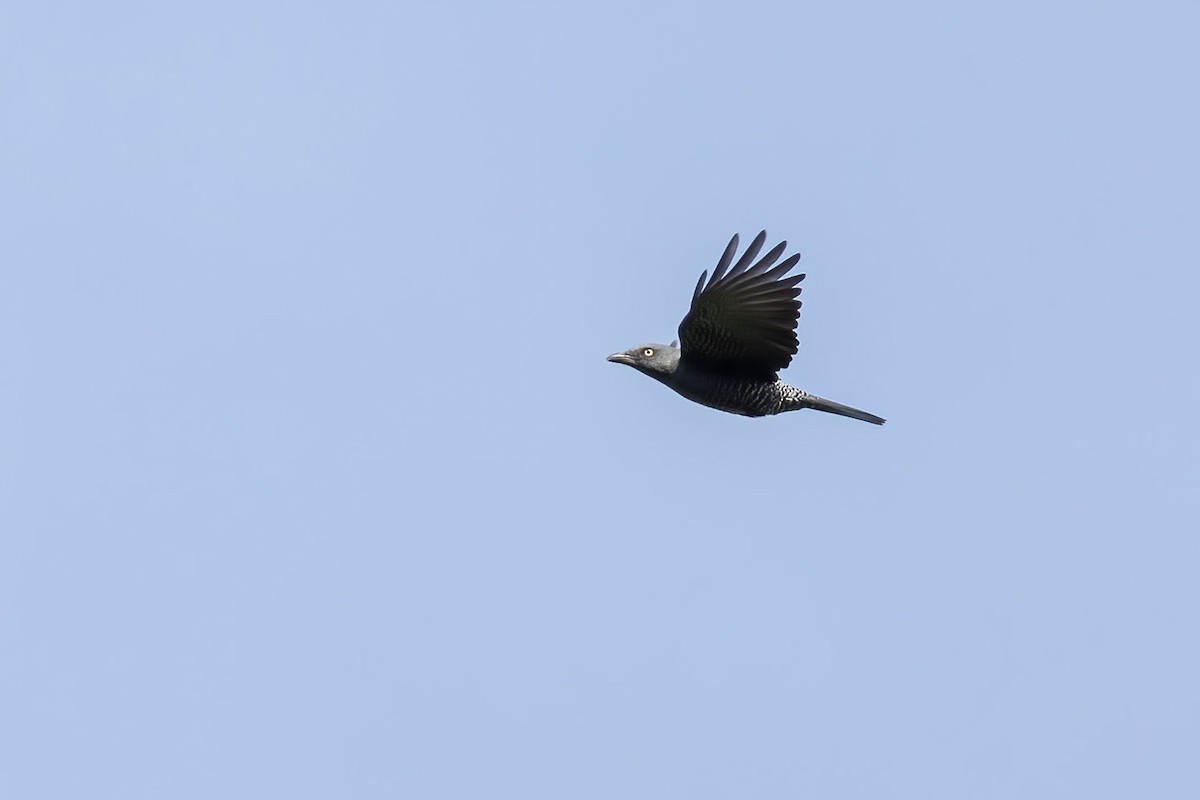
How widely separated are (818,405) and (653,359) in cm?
256

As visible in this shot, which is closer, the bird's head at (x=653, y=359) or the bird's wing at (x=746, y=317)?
the bird's wing at (x=746, y=317)

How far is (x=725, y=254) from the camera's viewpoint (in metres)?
24.7

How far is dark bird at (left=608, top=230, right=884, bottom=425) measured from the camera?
81.9 feet

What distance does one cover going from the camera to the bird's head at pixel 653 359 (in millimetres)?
27031

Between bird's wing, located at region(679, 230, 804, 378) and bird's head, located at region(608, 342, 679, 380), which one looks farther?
bird's head, located at region(608, 342, 679, 380)

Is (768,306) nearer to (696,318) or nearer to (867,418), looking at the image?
Answer: (696,318)

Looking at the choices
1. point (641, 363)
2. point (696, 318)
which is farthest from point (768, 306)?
point (641, 363)

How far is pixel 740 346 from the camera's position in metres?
26.1

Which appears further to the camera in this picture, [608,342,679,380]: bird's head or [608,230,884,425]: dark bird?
[608,342,679,380]: bird's head

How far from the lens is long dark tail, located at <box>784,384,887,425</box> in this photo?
26.9 meters

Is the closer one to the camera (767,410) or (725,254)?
(725,254)

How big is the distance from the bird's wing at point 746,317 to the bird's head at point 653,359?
1.37 ft

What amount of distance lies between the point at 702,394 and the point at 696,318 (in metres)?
1.68

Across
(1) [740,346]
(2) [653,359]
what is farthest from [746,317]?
(2) [653,359]
